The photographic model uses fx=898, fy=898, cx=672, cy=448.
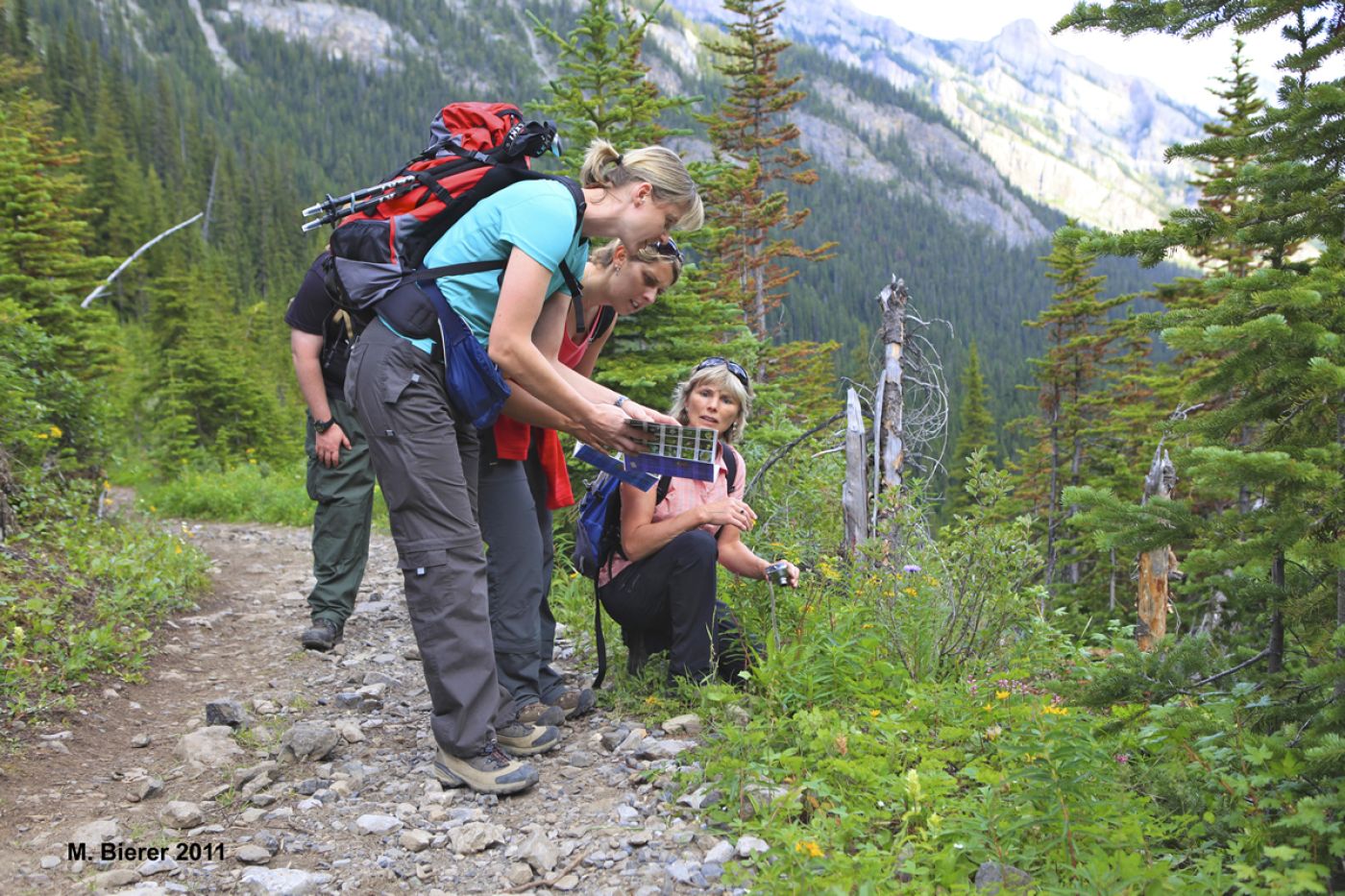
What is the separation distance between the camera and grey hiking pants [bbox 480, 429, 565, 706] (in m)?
3.93

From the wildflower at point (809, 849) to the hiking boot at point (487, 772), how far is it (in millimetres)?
1217

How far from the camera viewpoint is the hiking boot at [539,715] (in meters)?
3.97

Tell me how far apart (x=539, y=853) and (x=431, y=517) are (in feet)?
4.03

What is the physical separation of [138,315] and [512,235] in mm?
46806

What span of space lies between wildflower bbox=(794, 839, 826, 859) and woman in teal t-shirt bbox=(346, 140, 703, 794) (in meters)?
1.22

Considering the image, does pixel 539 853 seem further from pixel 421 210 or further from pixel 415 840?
pixel 421 210

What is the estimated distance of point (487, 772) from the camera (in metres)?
3.44

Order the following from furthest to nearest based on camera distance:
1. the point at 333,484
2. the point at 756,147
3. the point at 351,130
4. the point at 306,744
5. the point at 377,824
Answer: the point at 351,130 < the point at 756,147 < the point at 333,484 < the point at 306,744 < the point at 377,824

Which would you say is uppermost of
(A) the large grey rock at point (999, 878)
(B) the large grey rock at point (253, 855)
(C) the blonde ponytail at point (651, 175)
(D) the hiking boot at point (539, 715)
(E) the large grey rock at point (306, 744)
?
(C) the blonde ponytail at point (651, 175)

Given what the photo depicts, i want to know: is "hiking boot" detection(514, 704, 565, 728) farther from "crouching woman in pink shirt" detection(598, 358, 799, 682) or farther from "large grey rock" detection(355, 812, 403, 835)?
"large grey rock" detection(355, 812, 403, 835)

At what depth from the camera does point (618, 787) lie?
3.48 metres

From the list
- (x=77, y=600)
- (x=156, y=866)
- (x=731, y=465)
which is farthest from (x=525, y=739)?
(x=77, y=600)

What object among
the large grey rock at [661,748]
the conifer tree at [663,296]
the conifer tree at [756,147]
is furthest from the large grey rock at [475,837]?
the conifer tree at [756,147]

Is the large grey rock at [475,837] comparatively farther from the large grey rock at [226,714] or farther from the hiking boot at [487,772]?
the large grey rock at [226,714]
